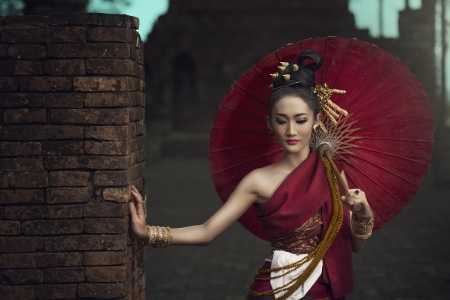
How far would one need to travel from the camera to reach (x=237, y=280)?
21.3 ft

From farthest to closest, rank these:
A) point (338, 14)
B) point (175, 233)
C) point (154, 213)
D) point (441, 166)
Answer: point (338, 14) < point (441, 166) < point (154, 213) < point (175, 233)

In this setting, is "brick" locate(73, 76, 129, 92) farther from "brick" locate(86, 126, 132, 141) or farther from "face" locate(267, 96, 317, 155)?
"face" locate(267, 96, 317, 155)

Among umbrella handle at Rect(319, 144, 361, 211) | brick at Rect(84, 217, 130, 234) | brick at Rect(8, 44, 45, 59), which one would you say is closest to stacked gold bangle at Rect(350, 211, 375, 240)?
umbrella handle at Rect(319, 144, 361, 211)

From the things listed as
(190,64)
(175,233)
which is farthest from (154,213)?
(190,64)

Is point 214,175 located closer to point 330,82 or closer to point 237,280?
point 330,82

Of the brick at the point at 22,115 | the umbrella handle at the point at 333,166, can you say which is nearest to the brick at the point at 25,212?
the brick at the point at 22,115

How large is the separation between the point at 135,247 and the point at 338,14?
70.0 feet

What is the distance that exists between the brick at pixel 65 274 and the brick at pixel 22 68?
1.01 m

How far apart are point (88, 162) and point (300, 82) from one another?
1.14 m

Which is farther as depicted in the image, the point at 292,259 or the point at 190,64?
the point at 190,64

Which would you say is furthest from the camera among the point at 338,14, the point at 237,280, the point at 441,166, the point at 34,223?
the point at 338,14

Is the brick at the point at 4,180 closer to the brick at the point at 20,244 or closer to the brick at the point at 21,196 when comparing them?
the brick at the point at 21,196

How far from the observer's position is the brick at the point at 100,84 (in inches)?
130

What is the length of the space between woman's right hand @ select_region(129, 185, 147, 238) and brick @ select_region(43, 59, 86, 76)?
65 centimetres
